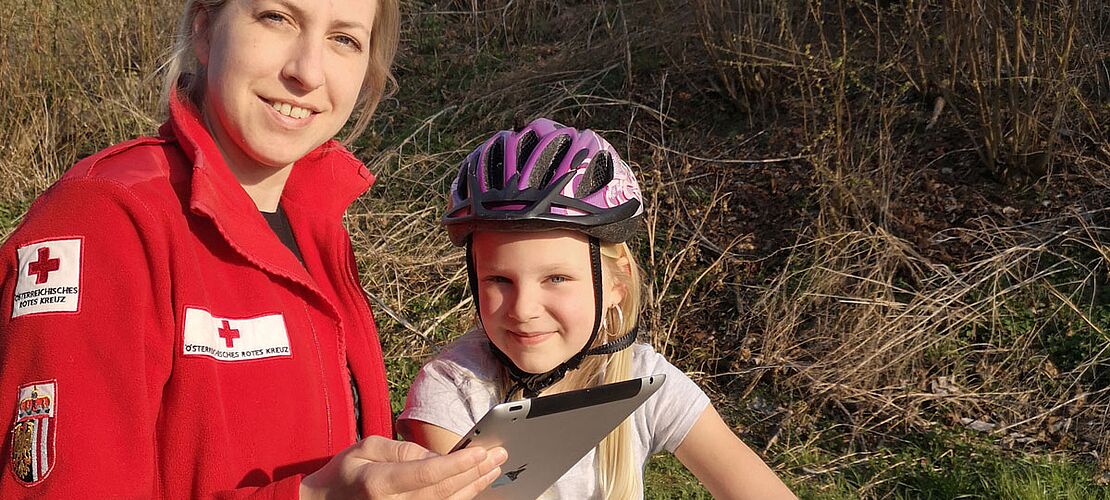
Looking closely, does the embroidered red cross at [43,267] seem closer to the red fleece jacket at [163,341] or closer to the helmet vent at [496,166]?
the red fleece jacket at [163,341]

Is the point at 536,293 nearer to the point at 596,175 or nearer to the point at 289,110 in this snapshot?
the point at 596,175

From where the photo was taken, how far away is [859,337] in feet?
19.3

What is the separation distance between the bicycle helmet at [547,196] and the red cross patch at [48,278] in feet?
3.60

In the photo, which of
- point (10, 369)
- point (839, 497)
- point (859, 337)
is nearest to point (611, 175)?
point (10, 369)

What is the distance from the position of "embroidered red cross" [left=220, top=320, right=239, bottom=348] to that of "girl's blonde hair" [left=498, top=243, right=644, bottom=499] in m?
0.96

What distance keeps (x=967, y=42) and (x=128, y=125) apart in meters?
6.15

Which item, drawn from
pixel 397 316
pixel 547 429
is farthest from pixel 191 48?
pixel 397 316

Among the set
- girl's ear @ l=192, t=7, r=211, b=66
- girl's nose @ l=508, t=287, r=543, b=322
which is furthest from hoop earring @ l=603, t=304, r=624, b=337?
girl's ear @ l=192, t=7, r=211, b=66

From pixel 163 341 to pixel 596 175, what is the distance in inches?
52.0

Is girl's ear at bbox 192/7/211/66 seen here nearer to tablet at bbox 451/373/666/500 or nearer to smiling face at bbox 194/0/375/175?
smiling face at bbox 194/0/375/175

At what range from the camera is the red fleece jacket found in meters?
1.75

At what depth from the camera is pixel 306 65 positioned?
92.2 inches

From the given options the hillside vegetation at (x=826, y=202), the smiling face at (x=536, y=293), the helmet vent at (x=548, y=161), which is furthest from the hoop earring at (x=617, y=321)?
the hillside vegetation at (x=826, y=202)

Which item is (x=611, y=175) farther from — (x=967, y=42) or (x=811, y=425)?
(x=967, y=42)
